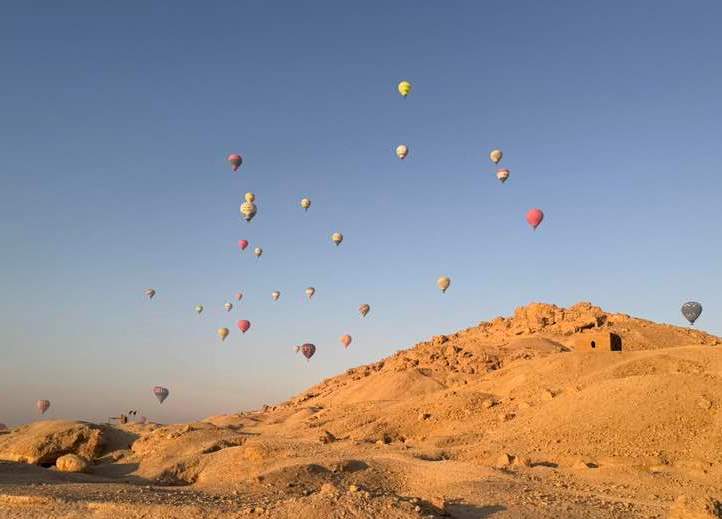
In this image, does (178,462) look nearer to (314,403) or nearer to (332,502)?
(332,502)

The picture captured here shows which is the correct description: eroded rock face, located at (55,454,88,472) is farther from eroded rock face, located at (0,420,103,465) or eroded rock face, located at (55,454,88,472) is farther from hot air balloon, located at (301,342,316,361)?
hot air balloon, located at (301,342,316,361)

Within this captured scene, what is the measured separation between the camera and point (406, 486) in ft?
48.1

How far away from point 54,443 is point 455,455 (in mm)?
16887

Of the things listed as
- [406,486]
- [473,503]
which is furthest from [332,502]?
[406,486]

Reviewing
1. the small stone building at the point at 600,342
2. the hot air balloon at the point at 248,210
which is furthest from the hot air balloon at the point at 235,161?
the small stone building at the point at 600,342

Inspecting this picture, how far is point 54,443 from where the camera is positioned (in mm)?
24547

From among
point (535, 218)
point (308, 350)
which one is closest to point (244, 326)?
point (308, 350)

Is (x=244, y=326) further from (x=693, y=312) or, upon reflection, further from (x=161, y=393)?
(x=693, y=312)

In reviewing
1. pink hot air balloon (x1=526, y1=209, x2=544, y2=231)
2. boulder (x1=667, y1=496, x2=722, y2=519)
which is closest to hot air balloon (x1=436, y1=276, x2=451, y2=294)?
pink hot air balloon (x1=526, y1=209, x2=544, y2=231)

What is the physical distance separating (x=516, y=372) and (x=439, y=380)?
7.63 metres

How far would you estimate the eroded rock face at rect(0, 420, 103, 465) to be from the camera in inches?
934

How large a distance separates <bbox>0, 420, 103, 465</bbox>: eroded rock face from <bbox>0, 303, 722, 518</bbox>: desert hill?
0.07 meters

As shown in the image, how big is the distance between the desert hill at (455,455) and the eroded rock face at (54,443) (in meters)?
0.07

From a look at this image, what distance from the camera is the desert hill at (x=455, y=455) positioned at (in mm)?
11578
